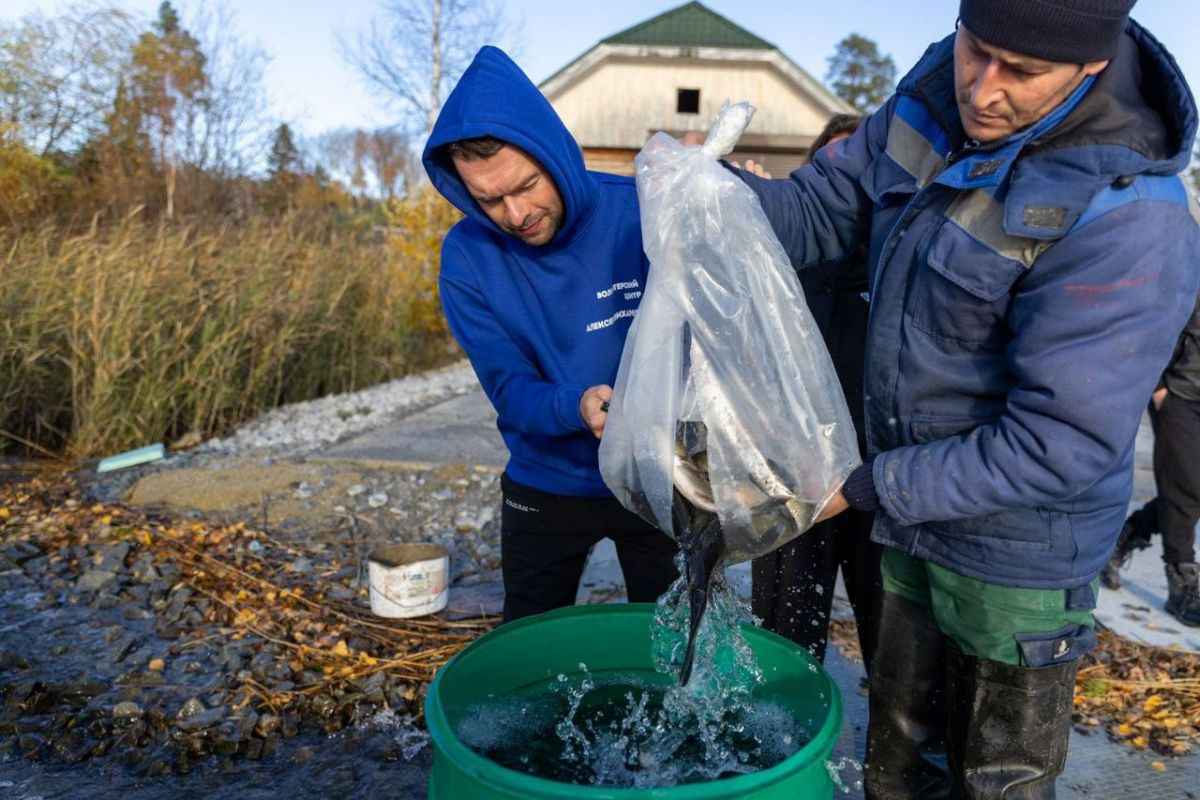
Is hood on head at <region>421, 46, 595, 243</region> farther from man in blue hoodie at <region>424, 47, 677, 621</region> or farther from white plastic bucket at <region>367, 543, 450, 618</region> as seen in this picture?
white plastic bucket at <region>367, 543, 450, 618</region>

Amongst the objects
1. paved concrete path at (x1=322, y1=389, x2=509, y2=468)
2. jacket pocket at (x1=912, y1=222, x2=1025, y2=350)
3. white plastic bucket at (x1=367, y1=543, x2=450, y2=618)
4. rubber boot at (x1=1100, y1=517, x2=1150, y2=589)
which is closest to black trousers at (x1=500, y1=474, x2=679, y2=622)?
jacket pocket at (x1=912, y1=222, x2=1025, y2=350)

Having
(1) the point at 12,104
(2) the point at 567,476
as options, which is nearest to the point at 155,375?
(2) the point at 567,476

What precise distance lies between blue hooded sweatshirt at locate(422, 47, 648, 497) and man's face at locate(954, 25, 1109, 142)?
30.6 inches

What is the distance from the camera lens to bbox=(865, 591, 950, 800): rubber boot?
1.65 m

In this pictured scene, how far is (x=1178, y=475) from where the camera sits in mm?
3240

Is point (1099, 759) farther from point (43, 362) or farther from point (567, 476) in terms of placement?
point (43, 362)

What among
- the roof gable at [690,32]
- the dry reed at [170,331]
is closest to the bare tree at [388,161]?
the roof gable at [690,32]

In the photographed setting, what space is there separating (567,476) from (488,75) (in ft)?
2.86

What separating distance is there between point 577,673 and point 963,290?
911 mm

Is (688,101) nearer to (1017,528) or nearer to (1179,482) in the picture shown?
(1179,482)

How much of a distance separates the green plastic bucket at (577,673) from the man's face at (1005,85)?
0.86 meters

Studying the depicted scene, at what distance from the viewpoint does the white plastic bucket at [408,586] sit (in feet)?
9.73

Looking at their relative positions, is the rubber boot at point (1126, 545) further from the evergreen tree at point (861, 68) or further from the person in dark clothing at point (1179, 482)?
the evergreen tree at point (861, 68)

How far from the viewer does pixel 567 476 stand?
1.94 m
